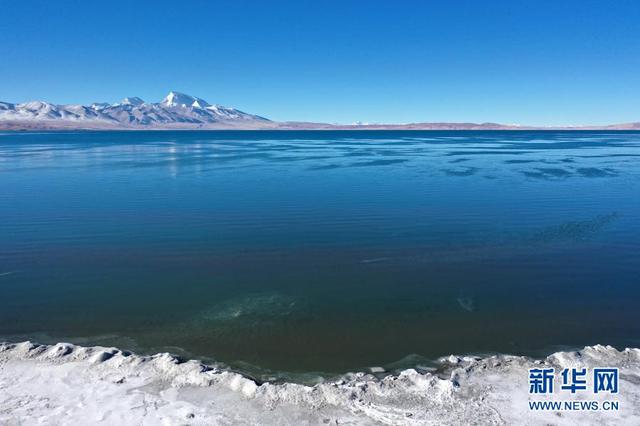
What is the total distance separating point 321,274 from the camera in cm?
1501

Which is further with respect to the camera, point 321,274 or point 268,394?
point 321,274

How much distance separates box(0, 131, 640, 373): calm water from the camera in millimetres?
11055

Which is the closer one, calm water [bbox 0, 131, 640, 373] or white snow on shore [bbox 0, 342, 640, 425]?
white snow on shore [bbox 0, 342, 640, 425]

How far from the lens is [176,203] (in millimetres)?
26594

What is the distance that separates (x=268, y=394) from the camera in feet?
27.7

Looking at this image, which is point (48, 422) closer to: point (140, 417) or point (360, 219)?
point (140, 417)

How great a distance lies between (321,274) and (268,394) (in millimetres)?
6812

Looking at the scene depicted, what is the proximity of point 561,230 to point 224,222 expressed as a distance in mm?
16947

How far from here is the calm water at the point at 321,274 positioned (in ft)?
36.3

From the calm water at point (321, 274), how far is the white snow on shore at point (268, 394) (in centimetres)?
104

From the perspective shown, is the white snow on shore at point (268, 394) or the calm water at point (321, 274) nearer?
the white snow on shore at point (268, 394)

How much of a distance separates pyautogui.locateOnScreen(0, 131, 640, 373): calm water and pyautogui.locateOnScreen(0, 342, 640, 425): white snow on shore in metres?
1.04

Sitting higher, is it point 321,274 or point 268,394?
point 321,274

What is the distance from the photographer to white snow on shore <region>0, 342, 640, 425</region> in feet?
25.3
